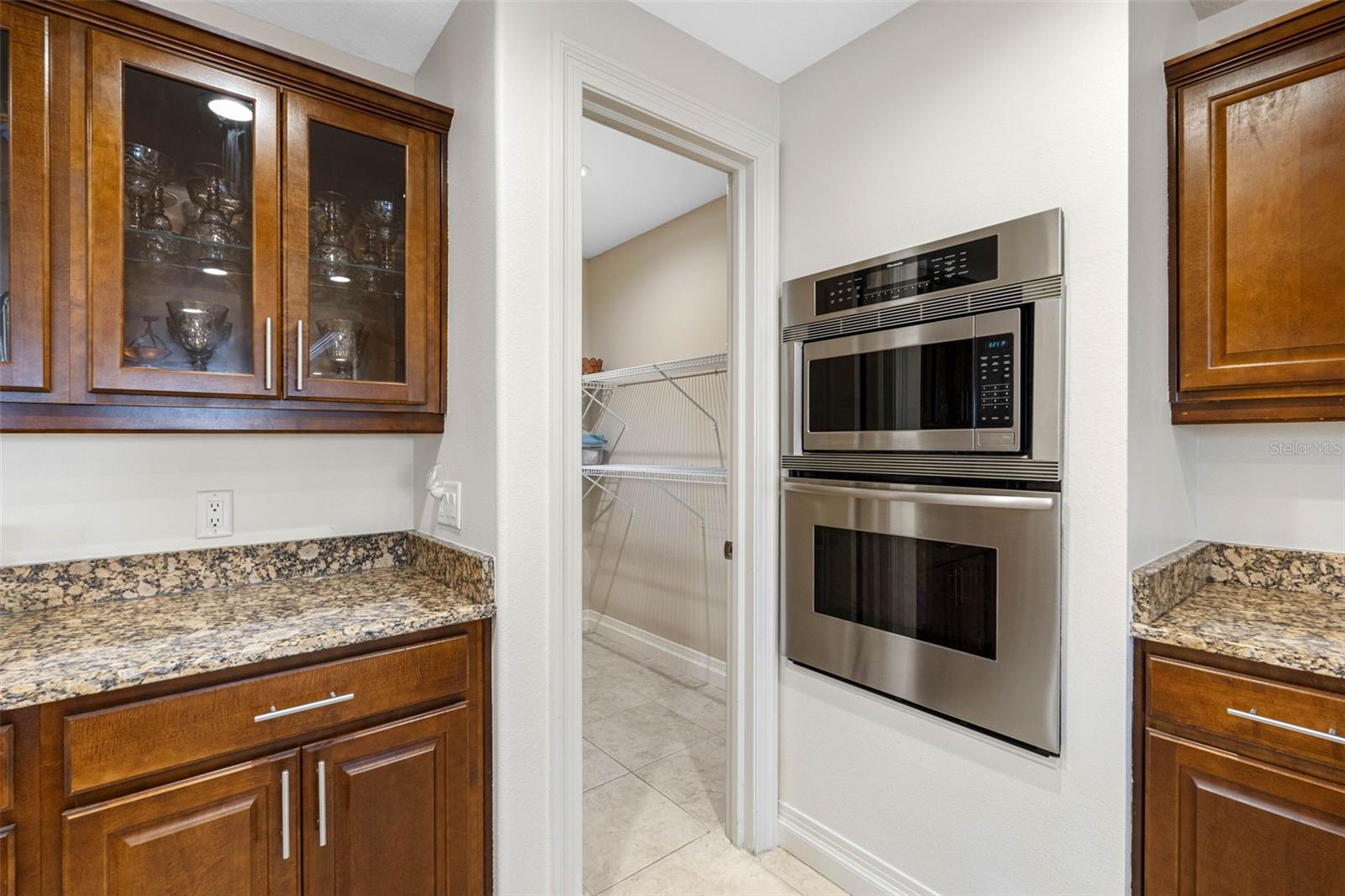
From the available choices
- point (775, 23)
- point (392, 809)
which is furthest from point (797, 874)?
point (775, 23)

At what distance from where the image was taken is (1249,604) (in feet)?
5.01

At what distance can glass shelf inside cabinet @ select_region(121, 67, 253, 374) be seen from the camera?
1408 mm

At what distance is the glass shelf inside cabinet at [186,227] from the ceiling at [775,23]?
108cm

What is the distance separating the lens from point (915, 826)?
176 cm

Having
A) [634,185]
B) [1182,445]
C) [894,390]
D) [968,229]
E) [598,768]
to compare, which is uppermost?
[634,185]

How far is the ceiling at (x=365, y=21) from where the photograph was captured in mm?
1693

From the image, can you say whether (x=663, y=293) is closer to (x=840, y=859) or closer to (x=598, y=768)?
(x=598, y=768)

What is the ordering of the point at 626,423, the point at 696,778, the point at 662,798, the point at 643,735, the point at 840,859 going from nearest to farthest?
the point at 840,859 < the point at 662,798 < the point at 696,778 < the point at 643,735 < the point at 626,423

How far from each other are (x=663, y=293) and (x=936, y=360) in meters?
2.37

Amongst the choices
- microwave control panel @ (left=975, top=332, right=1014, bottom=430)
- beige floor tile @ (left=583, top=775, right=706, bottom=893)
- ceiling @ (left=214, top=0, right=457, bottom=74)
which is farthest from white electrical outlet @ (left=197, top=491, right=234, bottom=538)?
microwave control panel @ (left=975, top=332, right=1014, bottom=430)

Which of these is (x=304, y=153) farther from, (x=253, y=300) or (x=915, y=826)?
(x=915, y=826)

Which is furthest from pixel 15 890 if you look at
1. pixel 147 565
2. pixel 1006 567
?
pixel 1006 567

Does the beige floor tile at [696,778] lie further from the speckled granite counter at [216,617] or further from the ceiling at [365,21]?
the ceiling at [365,21]

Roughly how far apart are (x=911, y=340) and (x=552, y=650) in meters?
1.18
